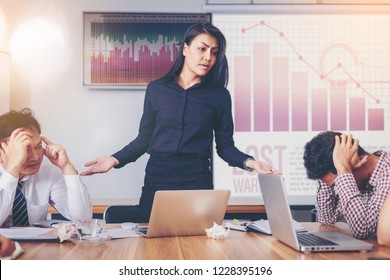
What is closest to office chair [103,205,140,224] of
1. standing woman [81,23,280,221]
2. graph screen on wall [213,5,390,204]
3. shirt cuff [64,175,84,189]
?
standing woman [81,23,280,221]

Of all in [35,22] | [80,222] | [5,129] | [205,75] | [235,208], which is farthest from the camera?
[235,208]

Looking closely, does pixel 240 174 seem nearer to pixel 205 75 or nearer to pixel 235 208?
pixel 235 208

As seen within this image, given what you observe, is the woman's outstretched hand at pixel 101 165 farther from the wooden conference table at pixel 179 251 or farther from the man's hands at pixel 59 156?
the wooden conference table at pixel 179 251

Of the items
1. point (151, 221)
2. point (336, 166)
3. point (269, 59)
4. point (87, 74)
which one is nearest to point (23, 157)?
point (151, 221)

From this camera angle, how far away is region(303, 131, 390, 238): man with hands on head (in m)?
1.42

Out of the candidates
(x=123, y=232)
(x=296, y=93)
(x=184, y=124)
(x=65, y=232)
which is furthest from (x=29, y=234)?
(x=296, y=93)

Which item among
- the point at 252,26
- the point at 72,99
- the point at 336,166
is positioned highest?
the point at 252,26

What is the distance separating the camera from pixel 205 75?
205 cm

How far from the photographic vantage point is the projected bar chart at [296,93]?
232 centimetres

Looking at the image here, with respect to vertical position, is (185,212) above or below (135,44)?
below

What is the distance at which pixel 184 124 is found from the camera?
196 centimetres

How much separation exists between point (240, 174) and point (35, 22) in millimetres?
1267

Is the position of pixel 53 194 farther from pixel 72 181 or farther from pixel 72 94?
pixel 72 94

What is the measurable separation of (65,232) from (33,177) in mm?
573
